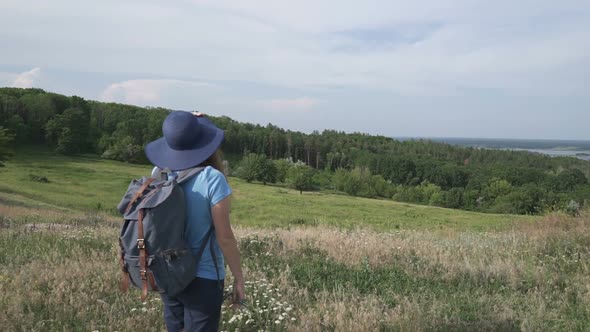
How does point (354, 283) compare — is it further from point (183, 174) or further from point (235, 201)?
point (235, 201)

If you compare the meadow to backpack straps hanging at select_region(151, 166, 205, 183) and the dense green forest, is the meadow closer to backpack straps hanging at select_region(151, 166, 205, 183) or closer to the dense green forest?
backpack straps hanging at select_region(151, 166, 205, 183)

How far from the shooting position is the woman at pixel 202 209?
2969 millimetres

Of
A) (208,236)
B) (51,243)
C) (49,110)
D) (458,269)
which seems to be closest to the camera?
(208,236)

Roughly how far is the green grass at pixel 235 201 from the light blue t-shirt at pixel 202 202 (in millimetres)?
38751

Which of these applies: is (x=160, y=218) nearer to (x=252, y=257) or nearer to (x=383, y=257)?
(x=252, y=257)

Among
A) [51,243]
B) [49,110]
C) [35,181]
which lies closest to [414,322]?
[51,243]

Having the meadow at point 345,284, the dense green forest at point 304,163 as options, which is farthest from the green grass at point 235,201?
the meadow at point 345,284

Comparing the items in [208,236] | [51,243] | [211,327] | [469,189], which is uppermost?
[208,236]

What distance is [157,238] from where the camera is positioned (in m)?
2.81

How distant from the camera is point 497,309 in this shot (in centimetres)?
495

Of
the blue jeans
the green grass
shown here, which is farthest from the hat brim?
the green grass

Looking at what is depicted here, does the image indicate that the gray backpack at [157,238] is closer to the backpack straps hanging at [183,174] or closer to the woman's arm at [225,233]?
the backpack straps hanging at [183,174]

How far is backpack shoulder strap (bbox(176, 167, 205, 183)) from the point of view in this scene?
2.96 metres

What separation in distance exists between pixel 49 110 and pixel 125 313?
369 feet
